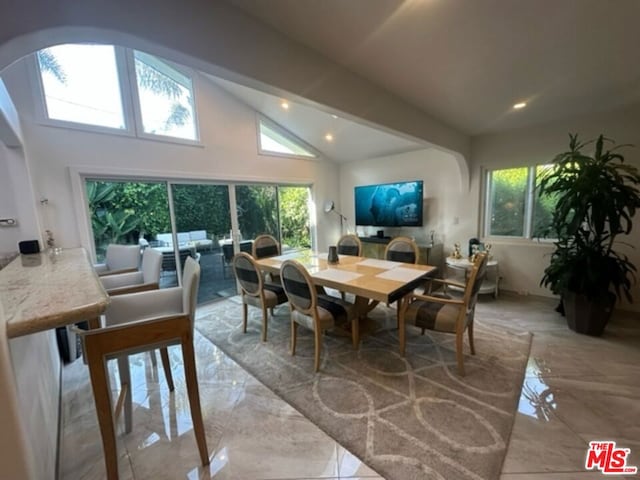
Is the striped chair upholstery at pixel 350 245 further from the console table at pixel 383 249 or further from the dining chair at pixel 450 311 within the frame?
the dining chair at pixel 450 311

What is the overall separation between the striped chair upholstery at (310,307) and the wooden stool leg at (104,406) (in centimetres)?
125

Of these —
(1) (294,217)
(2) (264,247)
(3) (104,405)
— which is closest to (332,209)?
(1) (294,217)

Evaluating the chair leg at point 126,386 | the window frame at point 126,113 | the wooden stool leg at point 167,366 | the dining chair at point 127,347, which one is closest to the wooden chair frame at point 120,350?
the dining chair at point 127,347

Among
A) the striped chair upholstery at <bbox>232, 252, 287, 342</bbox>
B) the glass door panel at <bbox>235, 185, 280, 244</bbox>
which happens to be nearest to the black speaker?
the striped chair upholstery at <bbox>232, 252, 287, 342</bbox>

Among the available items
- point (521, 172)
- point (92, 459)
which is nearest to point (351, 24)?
point (92, 459)

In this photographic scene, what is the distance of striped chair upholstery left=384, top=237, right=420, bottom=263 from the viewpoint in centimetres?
313

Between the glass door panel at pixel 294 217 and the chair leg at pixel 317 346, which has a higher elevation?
the glass door panel at pixel 294 217

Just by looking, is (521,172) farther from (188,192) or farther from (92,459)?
(92,459)

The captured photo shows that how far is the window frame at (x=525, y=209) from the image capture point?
11.9 feet

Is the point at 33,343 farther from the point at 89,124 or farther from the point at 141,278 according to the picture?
the point at 89,124

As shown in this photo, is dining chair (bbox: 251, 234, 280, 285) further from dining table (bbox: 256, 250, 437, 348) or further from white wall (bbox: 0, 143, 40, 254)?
white wall (bbox: 0, 143, 40, 254)

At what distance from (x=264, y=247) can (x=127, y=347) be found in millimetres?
2495

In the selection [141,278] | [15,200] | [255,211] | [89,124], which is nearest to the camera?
[15,200]

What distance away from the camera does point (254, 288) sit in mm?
2721
